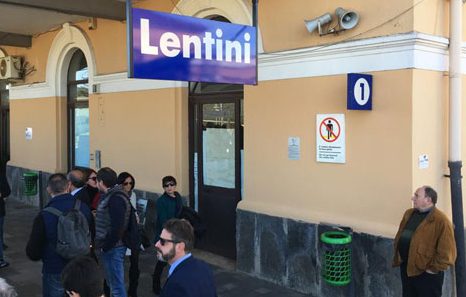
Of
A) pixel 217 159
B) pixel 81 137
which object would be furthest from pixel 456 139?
pixel 81 137

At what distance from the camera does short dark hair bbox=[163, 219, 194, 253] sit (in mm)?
3068

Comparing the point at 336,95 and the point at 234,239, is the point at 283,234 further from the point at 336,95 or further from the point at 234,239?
the point at 336,95

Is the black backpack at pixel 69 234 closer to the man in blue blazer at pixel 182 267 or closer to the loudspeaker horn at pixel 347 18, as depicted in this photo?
the man in blue blazer at pixel 182 267

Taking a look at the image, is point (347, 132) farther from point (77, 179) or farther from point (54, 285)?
point (54, 285)

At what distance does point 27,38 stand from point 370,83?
30.0 ft

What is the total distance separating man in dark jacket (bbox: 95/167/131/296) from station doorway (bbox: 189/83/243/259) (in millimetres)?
2297

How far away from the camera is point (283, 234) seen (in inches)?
242

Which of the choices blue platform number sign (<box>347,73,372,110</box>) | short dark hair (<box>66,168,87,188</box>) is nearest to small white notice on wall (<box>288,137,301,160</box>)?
blue platform number sign (<box>347,73,372,110</box>)

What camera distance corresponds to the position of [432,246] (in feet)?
14.5

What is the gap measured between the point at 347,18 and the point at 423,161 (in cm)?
165

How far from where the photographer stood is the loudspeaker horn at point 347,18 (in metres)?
5.34

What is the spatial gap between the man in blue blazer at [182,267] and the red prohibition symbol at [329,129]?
2855 mm

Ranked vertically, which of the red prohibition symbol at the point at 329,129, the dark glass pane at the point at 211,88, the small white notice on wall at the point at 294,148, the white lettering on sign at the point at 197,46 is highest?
the white lettering on sign at the point at 197,46

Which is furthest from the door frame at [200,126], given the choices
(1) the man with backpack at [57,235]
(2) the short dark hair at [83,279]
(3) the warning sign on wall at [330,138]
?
(2) the short dark hair at [83,279]
